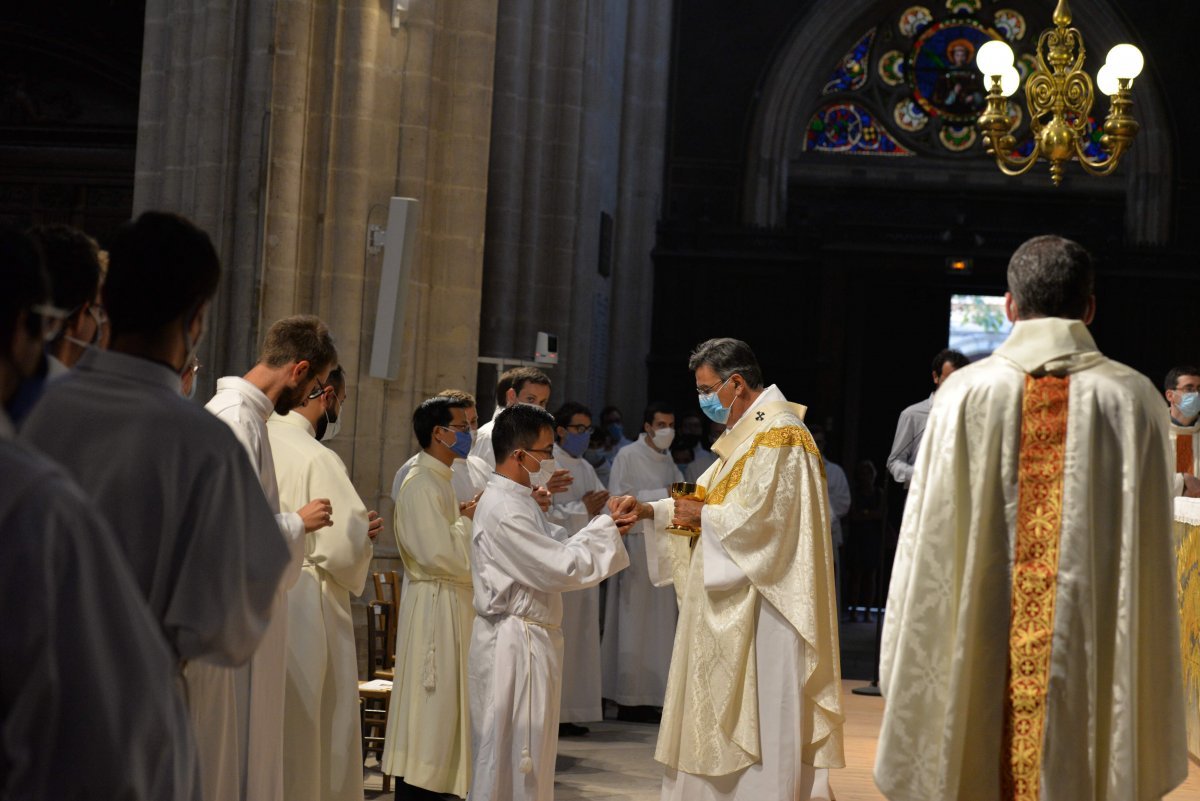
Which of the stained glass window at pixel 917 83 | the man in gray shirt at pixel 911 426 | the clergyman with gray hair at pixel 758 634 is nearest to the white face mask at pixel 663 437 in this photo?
the man in gray shirt at pixel 911 426

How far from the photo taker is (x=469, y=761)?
623 centimetres

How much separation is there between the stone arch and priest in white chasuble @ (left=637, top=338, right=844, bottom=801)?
46.3 feet

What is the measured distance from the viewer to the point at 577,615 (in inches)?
353

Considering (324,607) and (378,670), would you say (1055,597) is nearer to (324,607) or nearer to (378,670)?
(324,607)

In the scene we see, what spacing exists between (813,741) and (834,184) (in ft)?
50.9

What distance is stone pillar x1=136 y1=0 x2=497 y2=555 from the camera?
27.9 ft

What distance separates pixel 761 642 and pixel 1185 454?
4.27 metres

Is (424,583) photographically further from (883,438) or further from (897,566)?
(883,438)

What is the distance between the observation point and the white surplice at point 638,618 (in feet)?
31.3

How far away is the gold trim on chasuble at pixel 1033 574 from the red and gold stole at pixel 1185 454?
5314 mm

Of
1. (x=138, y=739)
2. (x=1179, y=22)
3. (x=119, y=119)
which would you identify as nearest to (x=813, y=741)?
(x=138, y=739)

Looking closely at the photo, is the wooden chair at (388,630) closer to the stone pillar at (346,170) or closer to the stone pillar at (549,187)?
the stone pillar at (346,170)

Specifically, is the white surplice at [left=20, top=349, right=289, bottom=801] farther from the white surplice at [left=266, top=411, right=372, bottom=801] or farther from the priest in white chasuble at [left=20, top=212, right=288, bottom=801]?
the white surplice at [left=266, top=411, right=372, bottom=801]

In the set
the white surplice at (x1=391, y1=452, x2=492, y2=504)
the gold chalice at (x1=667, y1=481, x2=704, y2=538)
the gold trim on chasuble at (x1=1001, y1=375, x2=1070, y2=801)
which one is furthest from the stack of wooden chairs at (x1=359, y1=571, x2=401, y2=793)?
the gold trim on chasuble at (x1=1001, y1=375, x2=1070, y2=801)
